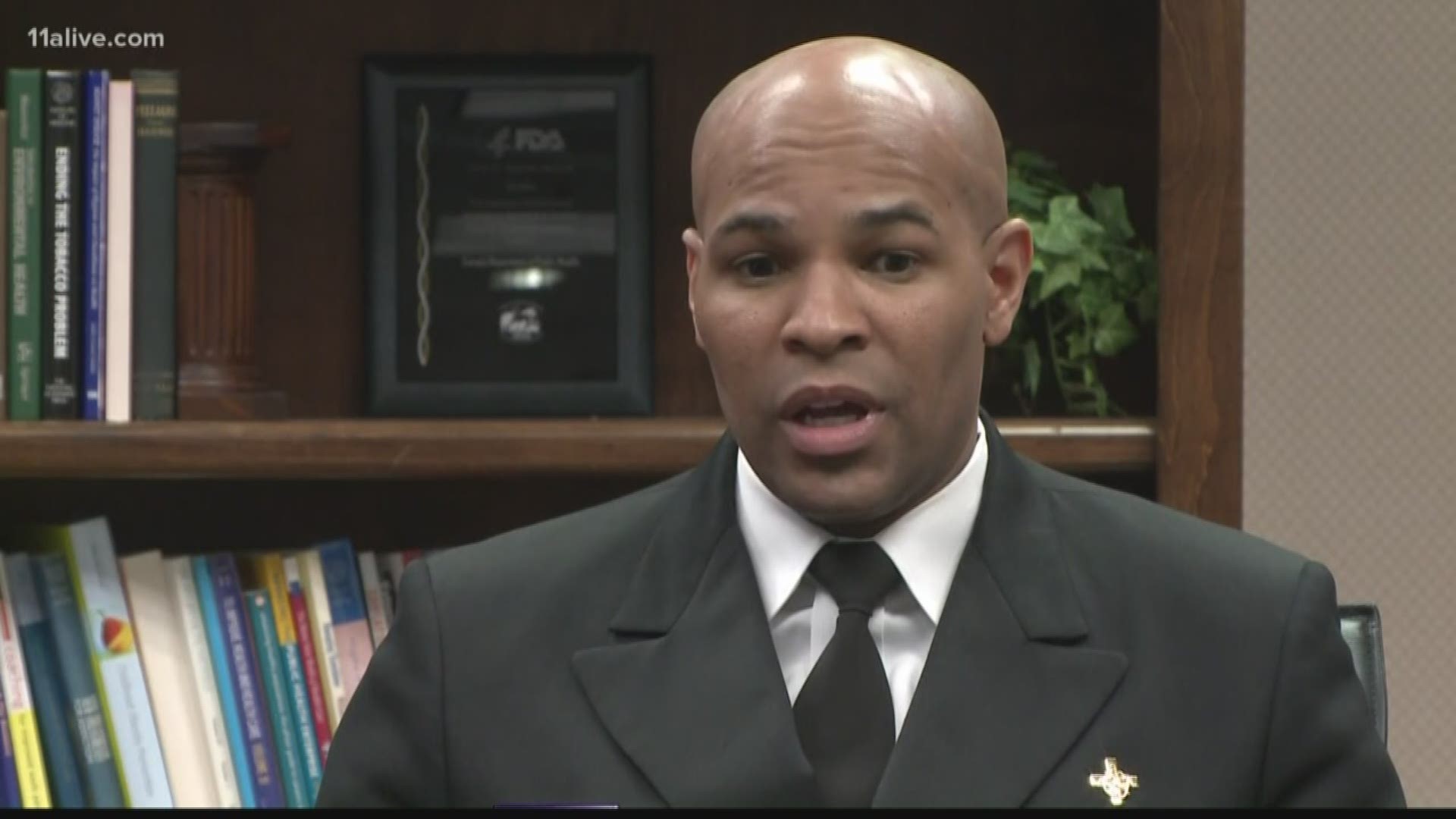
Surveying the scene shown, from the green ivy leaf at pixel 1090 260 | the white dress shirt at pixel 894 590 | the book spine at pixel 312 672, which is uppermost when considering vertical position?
the green ivy leaf at pixel 1090 260

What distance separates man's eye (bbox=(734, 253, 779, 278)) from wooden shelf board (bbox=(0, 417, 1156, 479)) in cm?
56

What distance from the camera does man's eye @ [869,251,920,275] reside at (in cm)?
120

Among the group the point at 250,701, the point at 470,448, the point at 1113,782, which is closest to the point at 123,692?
the point at 250,701

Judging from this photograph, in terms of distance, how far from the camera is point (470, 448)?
177 cm

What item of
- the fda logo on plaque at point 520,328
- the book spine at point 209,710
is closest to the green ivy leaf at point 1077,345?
the fda logo on plaque at point 520,328

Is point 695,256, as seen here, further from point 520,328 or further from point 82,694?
point 82,694

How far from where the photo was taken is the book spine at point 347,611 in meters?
1.82

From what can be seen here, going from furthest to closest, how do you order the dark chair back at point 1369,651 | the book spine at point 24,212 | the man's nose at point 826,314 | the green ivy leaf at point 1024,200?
the green ivy leaf at point 1024,200, the book spine at point 24,212, the dark chair back at point 1369,651, the man's nose at point 826,314

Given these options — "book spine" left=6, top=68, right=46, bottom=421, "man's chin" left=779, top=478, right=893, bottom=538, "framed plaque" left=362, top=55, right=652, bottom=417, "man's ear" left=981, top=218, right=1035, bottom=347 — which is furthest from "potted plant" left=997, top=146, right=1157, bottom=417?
"book spine" left=6, top=68, right=46, bottom=421

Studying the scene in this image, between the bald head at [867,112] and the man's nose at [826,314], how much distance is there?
8cm

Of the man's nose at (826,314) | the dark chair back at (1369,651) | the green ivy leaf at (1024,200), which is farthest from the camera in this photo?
the green ivy leaf at (1024,200)

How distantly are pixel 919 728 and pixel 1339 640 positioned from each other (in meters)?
0.28

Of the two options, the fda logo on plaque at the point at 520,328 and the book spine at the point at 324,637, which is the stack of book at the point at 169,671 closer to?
the book spine at the point at 324,637

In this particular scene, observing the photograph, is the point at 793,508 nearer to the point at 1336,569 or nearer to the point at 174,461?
the point at 174,461
